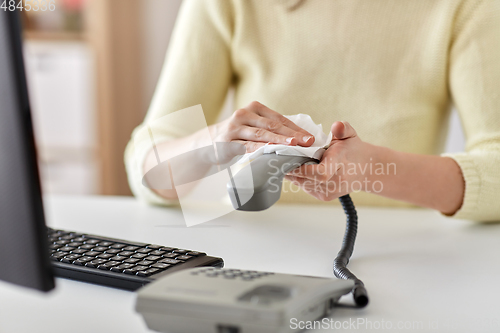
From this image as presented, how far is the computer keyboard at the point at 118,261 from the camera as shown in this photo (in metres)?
0.37

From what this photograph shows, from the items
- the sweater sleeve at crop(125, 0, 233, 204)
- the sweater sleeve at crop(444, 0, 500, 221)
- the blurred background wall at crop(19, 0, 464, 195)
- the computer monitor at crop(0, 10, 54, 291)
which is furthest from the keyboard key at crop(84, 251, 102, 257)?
the blurred background wall at crop(19, 0, 464, 195)

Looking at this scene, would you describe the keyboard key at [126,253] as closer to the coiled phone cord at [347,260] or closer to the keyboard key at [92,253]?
the keyboard key at [92,253]

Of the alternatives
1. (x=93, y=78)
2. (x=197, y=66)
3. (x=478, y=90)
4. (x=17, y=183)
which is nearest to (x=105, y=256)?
(x=17, y=183)

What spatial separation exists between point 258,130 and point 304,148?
0.07 meters

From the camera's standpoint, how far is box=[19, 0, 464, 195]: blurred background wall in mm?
1889

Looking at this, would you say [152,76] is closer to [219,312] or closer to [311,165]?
[311,165]

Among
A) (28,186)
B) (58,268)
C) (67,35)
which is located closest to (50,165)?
(67,35)

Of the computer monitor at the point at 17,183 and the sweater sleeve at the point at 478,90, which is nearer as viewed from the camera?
the computer monitor at the point at 17,183

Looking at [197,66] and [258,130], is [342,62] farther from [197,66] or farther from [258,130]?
[258,130]

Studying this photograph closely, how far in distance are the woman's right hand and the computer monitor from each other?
9.6 inches

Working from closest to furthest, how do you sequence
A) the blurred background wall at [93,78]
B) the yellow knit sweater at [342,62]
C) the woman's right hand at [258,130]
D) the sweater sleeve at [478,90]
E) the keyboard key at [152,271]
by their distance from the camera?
the keyboard key at [152,271] → the woman's right hand at [258,130] → the sweater sleeve at [478,90] → the yellow knit sweater at [342,62] → the blurred background wall at [93,78]

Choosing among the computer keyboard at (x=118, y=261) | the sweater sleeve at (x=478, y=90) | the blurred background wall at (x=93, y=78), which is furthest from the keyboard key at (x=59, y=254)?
the blurred background wall at (x=93, y=78)

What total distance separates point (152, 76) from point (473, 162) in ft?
5.17

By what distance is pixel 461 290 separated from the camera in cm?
39
